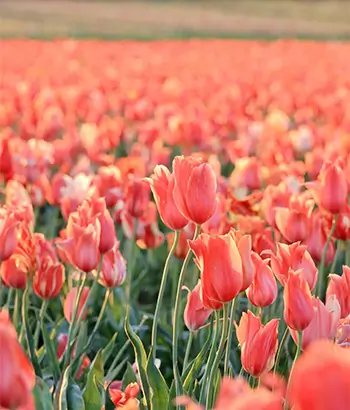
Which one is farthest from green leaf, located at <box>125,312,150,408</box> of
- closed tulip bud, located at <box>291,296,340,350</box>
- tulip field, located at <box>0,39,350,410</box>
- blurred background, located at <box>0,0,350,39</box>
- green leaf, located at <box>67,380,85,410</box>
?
blurred background, located at <box>0,0,350,39</box>

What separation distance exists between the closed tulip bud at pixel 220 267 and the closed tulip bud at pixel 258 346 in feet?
0.24

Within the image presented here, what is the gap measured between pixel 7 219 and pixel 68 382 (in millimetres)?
436

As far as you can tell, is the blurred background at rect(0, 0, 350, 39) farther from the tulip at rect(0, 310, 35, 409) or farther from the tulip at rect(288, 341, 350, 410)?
the tulip at rect(288, 341, 350, 410)

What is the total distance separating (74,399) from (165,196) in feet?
1.56

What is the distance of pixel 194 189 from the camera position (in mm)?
1727

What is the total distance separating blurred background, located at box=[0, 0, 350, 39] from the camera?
2834 centimetres

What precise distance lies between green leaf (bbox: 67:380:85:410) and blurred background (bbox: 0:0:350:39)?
23637 millimetres

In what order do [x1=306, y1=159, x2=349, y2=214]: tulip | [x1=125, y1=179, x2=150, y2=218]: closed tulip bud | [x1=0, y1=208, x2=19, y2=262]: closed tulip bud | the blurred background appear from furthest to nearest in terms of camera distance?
the blurred background → [x1=125, y1=179, x2=150, y2=218]: closed tulip bud → [x1=306, y1=159, x2=349, y2=214]: tulip → [x1=0, y1=208, x2=19, y2=262]: closed tulip bud

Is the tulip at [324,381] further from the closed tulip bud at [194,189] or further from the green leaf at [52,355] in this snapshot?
the green leaf at [52,355]

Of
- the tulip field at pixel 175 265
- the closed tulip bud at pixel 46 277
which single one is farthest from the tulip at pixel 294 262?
the closed tulip bud at pixel 46 277

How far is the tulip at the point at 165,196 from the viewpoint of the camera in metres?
1.84

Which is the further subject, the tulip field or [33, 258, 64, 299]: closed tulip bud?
[33, 258, 64, 299]: closed tulip bud

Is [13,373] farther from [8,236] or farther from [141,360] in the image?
[8,236]

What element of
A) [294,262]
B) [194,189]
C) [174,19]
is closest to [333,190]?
[294,262]
